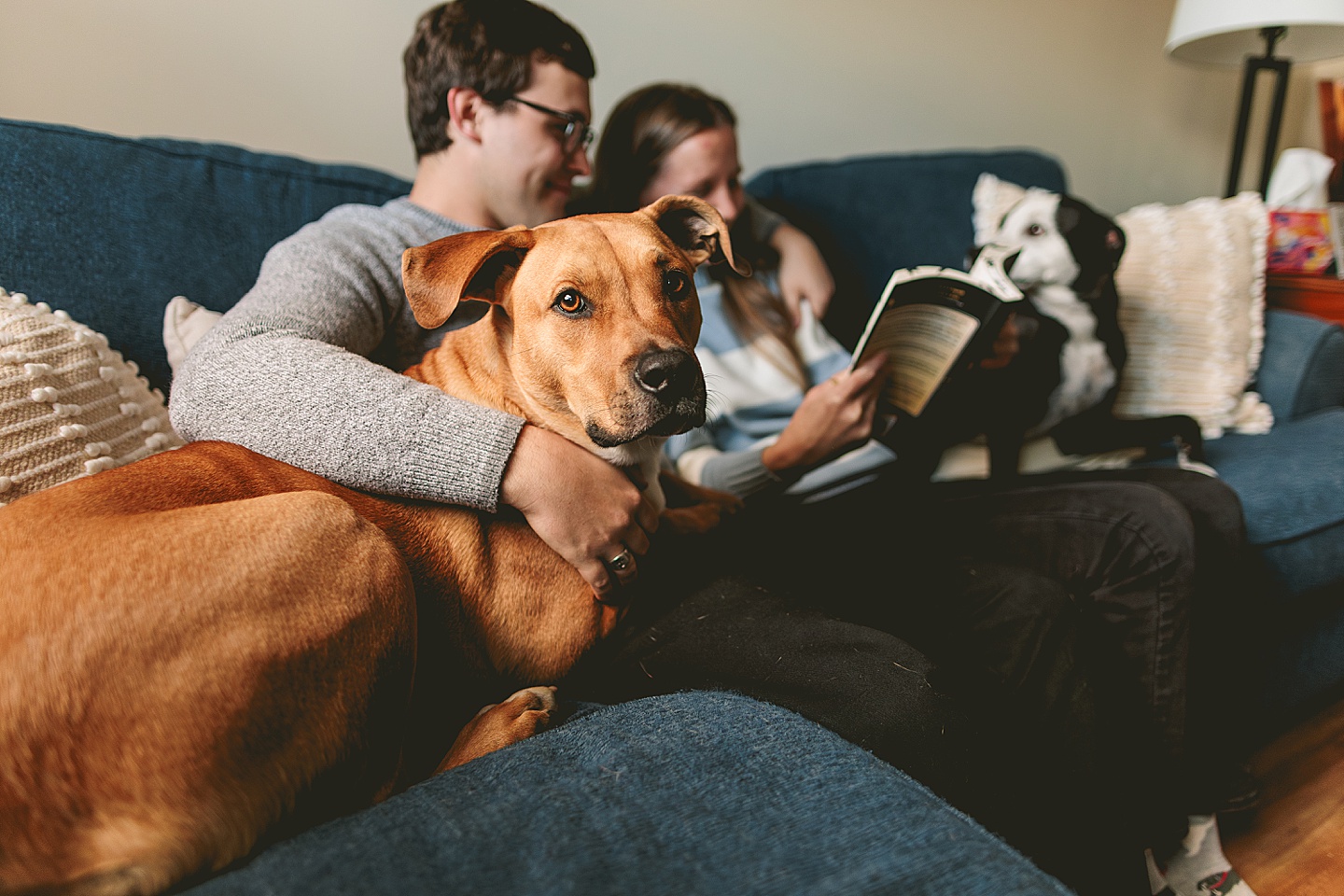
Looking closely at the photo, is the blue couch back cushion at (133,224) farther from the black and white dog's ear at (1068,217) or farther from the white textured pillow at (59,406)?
the black and white dog's ear at (1068,217)

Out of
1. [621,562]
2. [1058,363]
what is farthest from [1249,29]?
[621,562]

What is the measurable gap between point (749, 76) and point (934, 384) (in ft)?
5.45

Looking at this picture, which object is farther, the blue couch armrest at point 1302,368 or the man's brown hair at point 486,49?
the blue couch armrest at point 1302,368

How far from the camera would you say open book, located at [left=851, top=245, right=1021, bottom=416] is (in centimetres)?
146

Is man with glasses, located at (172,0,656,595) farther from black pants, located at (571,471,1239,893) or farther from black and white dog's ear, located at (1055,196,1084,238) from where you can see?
black and white dog's ear, located at (1055,196,1084,238)

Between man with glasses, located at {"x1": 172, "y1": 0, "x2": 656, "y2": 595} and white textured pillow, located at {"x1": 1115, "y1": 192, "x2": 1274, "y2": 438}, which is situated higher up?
man with glasses, located at {"x1": 172, "y1": 0, "x2": 656, "y2": 595}

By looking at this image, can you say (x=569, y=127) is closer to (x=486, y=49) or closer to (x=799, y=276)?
(x=486, y=49)

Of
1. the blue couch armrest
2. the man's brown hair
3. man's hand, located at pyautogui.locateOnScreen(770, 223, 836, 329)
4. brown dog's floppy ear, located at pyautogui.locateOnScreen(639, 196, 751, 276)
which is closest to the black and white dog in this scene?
man's hand, located at pyautogui.locateOnScreen(770, 223, 836, 329)

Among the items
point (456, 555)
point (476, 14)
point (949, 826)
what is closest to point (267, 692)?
point (456, 555)

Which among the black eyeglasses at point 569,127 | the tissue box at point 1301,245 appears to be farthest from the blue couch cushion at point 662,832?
the tissue box at point 1301,245

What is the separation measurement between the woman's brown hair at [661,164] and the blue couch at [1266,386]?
0.52 meters

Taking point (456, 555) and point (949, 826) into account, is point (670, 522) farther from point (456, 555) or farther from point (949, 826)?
point (949, 826)

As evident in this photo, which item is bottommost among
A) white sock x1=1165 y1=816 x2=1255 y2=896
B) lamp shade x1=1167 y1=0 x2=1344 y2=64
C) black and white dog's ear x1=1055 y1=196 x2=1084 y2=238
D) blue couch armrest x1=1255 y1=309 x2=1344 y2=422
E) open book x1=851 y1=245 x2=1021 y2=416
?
white sock x1=1165 y1=816 x2=1255 y2=896

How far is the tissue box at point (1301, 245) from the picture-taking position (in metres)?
2.76
